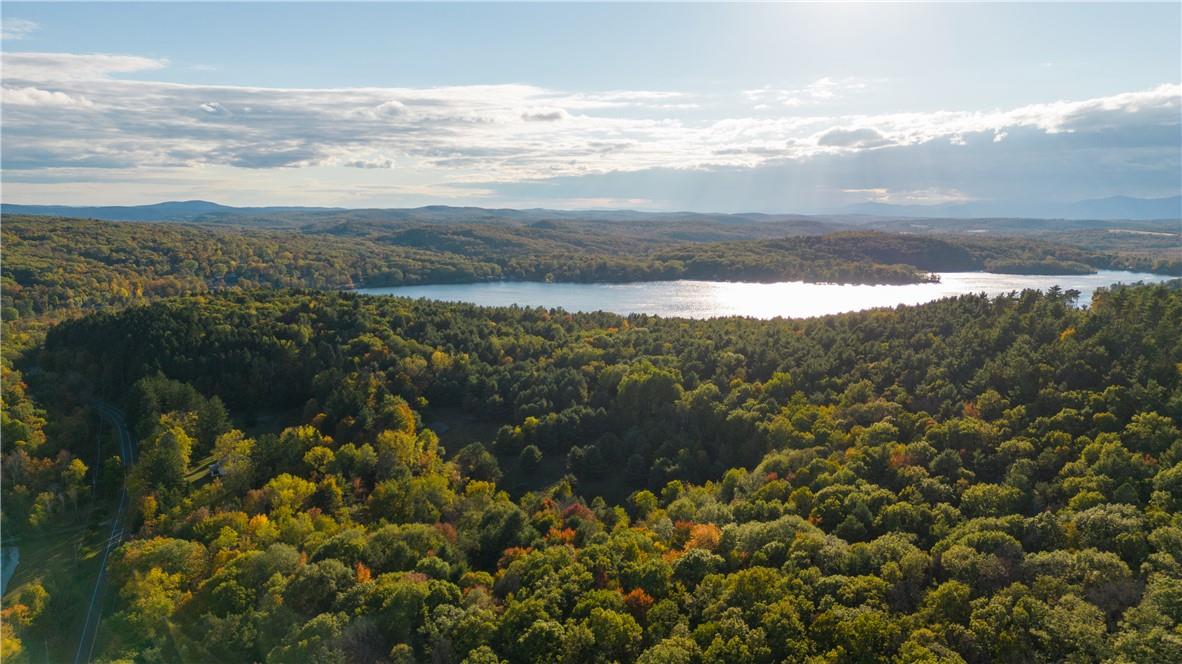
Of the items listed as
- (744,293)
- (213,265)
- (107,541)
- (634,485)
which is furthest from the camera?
(213,265)

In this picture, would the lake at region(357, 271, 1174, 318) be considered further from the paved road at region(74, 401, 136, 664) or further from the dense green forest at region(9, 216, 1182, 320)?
the paved road at region(74, 401, 136, 664)

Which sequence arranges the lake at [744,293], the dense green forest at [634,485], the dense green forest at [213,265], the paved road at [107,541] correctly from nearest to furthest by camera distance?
the dense green forest at [634,485] < the paved road at [107,541] < the lake at [744,293] < the dense green forest at [213,265]

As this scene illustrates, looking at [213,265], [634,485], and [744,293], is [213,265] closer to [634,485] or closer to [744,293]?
[744,293]

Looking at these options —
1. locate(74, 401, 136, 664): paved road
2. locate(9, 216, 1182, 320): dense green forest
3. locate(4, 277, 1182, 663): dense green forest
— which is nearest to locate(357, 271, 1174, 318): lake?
locate(9, 216, 1182, 320): dense green forest

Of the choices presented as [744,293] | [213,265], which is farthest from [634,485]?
[213,265]

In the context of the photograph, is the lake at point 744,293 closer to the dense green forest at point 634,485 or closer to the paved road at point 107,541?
the dense green forest at point 634,485

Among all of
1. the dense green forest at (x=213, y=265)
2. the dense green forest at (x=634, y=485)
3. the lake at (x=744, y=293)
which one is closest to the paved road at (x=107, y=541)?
the dense green forest at (x=634, y=485)
